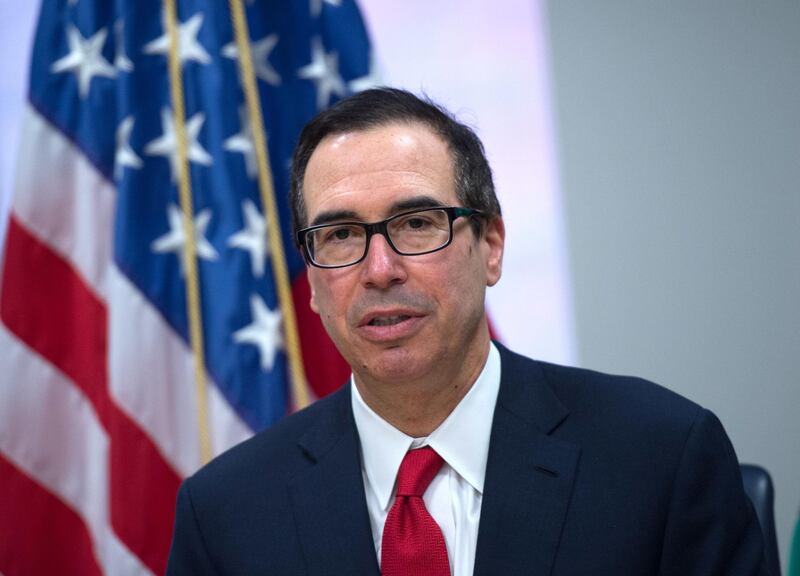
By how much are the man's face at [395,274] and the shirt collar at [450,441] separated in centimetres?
8

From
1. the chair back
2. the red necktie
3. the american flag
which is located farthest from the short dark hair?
the american flag

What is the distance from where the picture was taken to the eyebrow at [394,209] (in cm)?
149

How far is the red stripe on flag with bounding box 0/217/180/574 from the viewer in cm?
252

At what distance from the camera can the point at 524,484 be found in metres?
1.49

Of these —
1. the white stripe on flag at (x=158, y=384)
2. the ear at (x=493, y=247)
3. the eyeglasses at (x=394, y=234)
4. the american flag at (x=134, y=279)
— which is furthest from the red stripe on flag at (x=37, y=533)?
the ear at (x=493, y=247)

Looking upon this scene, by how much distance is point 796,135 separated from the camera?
280 centimetres

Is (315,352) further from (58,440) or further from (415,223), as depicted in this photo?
(415,223)

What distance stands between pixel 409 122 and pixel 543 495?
704 millimetres

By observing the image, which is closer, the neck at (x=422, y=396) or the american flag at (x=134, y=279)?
the neck at (x=422, y=396)

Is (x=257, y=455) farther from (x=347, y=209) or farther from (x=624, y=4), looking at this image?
(x=624, y=4)

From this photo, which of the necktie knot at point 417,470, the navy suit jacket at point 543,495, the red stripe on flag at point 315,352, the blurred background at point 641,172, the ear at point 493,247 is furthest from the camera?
the blurred background at point 641,172

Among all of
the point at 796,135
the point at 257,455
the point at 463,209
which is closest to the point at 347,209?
the point at 463,209

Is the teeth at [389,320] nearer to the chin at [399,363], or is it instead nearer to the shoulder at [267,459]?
the chin at [399,363]

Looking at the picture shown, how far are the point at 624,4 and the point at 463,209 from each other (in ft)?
5.72
